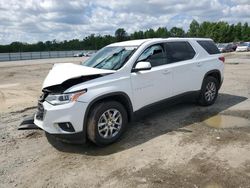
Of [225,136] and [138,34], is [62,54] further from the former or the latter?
[225,136]

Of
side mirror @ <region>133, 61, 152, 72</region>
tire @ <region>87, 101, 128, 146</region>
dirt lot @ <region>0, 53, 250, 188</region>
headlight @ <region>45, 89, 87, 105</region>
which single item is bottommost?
dirt lot @ <region>0, 53, 250, 188</region>

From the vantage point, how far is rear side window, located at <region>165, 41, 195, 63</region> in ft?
20.8

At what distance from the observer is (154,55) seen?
603cm

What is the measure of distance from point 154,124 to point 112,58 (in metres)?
1.63

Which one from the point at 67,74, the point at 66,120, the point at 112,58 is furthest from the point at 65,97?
the point at 112,58

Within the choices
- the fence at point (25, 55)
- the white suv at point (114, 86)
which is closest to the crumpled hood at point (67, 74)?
the white suv at point (114, 86)

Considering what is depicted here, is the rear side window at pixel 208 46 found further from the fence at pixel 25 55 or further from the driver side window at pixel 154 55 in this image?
the fence at pixel 25 55

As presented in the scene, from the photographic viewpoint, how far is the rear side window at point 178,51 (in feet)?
20.8

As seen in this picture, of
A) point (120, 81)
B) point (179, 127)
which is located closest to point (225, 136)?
Answer: point (179, 127)

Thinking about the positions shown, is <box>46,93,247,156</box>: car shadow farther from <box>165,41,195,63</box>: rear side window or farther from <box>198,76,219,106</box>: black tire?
<box>165,41,195,63</box>: rear side window

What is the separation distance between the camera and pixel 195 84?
6945 millimetres

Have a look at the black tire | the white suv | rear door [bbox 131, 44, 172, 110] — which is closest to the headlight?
the white suv

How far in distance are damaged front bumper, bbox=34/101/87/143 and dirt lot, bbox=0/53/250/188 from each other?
36cm

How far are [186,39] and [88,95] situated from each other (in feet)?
11.0
